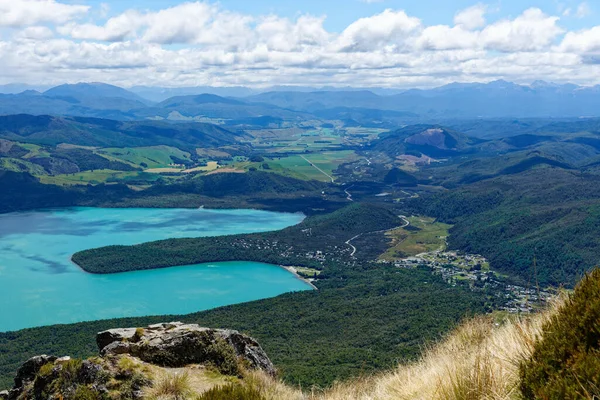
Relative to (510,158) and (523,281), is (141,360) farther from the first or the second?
(510,158)

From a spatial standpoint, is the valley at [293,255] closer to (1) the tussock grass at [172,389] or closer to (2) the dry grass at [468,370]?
(2) the dry grass at [468,370]

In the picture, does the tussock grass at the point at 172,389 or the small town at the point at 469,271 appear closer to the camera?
the tussock grass at the point at 172,389

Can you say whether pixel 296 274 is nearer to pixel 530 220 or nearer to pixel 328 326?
pixel 328 326

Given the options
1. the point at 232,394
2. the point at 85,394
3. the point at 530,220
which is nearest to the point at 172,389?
the point at 85,394

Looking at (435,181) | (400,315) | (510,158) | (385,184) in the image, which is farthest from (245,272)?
(510,158)

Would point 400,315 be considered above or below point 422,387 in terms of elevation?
below

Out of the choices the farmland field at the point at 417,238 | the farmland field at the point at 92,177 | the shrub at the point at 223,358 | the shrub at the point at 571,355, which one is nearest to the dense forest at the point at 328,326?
the shrub at the point at 223,358

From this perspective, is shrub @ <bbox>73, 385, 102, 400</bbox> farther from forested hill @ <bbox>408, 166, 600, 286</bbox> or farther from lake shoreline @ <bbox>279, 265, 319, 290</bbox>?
lake shoreline @ <bbox>279, 265, 319, 290</bbox>
